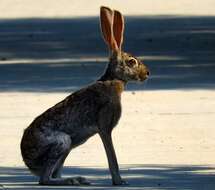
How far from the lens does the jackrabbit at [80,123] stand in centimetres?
1123

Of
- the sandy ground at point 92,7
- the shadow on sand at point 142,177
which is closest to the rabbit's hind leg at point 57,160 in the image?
the shadow on sand at point 142,177

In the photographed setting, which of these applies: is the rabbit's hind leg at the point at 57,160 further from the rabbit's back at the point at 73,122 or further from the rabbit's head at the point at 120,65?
the rabbit's head at the point at 120,65

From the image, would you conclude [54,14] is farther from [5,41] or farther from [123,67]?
[123,67]

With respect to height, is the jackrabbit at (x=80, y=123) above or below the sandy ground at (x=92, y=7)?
above

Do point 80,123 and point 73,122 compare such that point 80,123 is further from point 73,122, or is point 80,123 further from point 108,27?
point 108,27

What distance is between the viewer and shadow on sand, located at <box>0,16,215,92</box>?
74.0ft

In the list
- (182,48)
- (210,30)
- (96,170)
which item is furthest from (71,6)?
(96,170)

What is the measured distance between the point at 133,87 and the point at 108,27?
9.51m

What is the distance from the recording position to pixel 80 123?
1139cm

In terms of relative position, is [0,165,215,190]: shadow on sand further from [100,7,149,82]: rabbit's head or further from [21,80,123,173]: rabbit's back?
[100,7,149,82]: rabbit's head

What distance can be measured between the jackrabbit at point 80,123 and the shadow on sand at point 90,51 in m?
9.09

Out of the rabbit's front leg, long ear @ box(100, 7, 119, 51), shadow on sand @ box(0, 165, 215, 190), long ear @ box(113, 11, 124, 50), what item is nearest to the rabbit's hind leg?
shadow on sand @ box(0, 165, 215, 190)

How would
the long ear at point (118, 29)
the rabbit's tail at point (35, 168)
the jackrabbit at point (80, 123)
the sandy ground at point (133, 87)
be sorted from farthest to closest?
1. the sandy ground at point (133, 87)
2. the long ear at point (118, 29)
3. the rabbit's tail at point (35, 168)
4. the jackrabbit at point (80, 123)

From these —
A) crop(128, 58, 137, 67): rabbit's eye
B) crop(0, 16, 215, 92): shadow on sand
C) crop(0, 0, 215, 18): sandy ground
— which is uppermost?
crop(128, 58, 137, 67): rabbit's eye
